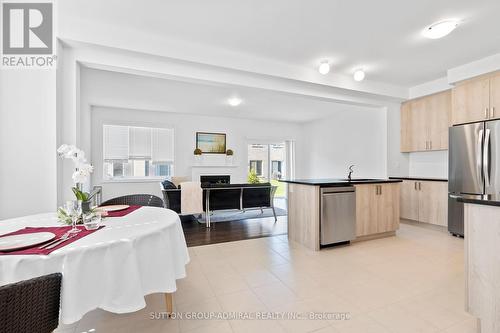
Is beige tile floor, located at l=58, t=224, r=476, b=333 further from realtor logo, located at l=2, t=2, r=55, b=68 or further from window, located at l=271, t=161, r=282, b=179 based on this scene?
window, located at l=271, t=161, r=282, b=179

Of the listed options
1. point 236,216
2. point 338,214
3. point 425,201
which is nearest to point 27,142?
point 338,214

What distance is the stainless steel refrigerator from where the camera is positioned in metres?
3.11

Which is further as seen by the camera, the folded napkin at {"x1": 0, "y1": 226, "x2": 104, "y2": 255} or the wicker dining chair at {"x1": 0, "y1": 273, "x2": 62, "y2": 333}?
the folded napkin at {"x1": 0, "y1": 226, "x2": 104, "y2": 255}

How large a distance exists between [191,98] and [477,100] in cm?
482

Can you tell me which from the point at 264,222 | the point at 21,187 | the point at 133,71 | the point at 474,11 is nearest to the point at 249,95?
the point at 133,71

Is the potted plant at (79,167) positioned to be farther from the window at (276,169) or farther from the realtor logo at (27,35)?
the window at (276,169)

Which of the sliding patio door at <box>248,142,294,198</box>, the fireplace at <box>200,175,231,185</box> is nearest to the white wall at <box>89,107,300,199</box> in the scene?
the sliding patio door at <box>248,142,294,198</box>

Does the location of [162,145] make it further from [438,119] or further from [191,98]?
[438,119]

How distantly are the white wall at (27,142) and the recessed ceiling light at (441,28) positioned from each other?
3.92 metres

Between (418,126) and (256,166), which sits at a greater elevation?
(418,126)

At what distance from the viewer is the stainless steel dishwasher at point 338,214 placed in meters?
3.20

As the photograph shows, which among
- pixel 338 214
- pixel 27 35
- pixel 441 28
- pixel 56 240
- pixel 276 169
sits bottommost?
pixel 338 214

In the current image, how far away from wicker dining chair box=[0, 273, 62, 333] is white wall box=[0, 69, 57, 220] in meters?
1.73

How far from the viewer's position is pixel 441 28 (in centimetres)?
244
